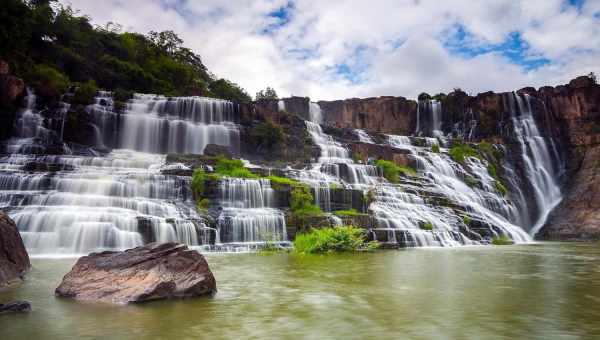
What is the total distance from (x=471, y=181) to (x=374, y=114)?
23739 mm

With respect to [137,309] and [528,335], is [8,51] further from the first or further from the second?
[528,335]

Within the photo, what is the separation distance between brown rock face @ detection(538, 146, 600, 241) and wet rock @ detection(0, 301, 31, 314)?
109 feet

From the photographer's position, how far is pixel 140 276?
272 inches

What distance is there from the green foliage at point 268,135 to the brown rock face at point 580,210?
799 inches

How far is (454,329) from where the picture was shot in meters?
5.29

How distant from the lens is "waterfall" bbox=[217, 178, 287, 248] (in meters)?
18.1

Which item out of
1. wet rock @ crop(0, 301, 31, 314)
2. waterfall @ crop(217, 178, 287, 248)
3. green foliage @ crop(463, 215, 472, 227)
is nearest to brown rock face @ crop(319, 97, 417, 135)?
green foliage @ crop(463, 215, 472, 227)

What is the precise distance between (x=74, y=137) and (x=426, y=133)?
36.5 m

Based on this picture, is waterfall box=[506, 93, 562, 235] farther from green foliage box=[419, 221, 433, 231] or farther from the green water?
the green water

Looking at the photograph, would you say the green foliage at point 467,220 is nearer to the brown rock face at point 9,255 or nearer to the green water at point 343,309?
the green water at point 343,309

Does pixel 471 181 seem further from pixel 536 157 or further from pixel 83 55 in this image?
pixel 83 55

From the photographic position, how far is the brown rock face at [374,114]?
53.8m

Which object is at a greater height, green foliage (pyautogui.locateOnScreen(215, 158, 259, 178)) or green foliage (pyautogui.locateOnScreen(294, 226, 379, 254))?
green foliage (pyautogui.locateOnScreen(215, 158, 259, 178))

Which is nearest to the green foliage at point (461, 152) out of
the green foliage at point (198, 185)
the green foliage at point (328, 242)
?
the green foliage at point (328, 242)
